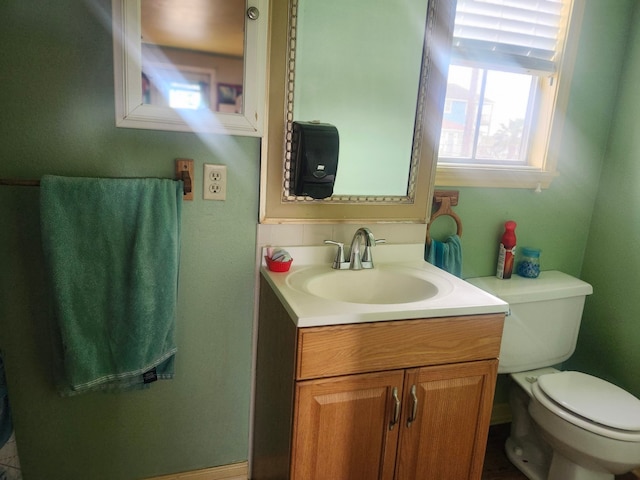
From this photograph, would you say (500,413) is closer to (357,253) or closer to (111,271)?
(357,253)

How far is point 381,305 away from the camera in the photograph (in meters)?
1.20

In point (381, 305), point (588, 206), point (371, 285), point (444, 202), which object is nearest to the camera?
point (381, 305)

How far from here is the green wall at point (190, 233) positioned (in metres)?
1.21

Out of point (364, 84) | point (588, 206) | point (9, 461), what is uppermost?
point (364, 84)

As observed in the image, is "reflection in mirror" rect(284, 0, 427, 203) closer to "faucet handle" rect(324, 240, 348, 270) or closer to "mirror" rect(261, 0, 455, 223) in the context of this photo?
"mirror" rect(261, 0, 455, 223)

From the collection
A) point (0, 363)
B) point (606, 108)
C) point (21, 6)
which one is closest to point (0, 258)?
point (0, 363)

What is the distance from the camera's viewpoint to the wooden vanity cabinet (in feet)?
3.83

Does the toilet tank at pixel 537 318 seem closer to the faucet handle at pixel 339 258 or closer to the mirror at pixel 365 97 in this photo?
the mirror at pixel 365 97

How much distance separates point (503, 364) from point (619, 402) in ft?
1.26

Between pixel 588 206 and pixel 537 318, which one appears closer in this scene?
pixel 537 318

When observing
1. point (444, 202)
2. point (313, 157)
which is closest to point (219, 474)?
point (313, 157)

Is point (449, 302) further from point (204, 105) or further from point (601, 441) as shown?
point (204, 105)

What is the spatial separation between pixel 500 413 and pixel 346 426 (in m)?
1.18

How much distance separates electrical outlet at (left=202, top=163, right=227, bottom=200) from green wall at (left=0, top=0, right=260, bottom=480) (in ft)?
0.07
